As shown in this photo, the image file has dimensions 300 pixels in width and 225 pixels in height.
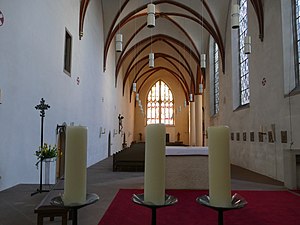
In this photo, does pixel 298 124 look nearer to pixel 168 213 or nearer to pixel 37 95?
pixel 168 213

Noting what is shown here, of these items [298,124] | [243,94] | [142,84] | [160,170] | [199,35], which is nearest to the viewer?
[160,170]

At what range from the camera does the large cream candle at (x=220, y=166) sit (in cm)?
90

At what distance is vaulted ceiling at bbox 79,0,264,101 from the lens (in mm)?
12484

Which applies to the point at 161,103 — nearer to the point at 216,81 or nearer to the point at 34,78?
the point at 216,81

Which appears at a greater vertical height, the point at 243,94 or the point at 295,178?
the point at 243,94

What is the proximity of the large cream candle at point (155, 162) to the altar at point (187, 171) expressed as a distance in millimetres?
5701

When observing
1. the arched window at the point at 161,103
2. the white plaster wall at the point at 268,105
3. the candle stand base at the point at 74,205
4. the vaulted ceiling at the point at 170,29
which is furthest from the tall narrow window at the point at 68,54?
the arched window at the point at 161,103

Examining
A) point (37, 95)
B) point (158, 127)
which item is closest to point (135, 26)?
point (37, 95)

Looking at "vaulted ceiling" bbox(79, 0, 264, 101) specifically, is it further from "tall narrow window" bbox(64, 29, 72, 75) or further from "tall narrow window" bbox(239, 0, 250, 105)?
"tall narrow window" bbox(64, 29, 72, 75)

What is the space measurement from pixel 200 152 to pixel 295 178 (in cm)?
220

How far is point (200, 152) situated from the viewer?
674 cm

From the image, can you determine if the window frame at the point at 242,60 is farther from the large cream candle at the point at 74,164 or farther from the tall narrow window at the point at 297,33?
the large cream candle at the point at 74,164

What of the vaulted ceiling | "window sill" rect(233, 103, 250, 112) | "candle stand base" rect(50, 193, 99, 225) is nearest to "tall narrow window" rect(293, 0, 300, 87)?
the vaulted ceiling

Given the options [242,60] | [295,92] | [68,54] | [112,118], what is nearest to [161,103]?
[112,118]
